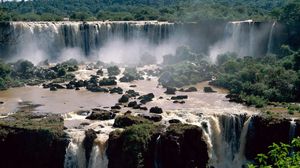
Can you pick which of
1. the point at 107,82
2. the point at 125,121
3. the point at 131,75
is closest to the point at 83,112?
the point at 125,121

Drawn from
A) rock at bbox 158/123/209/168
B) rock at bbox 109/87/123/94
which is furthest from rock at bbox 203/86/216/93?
rock at bbox 158/123/209/168

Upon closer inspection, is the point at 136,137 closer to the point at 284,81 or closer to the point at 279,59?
the point at 284,81

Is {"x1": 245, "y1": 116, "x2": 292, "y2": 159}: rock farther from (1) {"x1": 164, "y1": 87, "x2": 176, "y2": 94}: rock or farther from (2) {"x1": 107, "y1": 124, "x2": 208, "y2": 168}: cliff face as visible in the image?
(1) {"x1": 164, "y1": 87, "x2": 176, "y2": 94}: rock

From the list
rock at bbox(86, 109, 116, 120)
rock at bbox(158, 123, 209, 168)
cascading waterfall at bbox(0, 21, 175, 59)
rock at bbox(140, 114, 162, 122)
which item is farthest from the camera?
cascading waterfall at bbox(0, 21, 175, 59)

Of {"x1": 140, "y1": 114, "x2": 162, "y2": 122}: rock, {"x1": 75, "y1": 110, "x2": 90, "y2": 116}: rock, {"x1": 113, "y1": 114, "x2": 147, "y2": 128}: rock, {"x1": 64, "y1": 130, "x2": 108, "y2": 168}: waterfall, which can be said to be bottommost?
{"x1": 64, "y1": 130, "x2": 108, "y2": 168}: waterfall

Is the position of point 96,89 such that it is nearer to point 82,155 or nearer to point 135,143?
point 82,155

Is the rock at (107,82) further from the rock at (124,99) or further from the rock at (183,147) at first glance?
the rock at (183,147)
